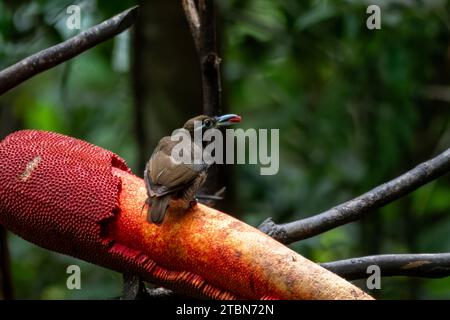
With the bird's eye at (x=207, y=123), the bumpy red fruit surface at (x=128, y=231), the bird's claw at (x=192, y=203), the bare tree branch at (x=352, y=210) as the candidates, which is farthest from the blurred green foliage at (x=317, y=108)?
the bird's claw at (x=192, y=203)

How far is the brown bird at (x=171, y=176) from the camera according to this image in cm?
212

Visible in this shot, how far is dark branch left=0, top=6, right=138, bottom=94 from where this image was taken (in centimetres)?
242

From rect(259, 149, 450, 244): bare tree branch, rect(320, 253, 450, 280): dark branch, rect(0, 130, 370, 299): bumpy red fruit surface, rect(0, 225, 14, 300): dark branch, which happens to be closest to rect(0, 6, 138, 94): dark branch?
rect(0, 130, 370, 299): bumpy red fruit surface

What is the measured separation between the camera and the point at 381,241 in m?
4.85

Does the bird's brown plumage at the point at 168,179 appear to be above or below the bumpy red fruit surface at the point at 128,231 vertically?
above

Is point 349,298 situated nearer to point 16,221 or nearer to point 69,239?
point 69,239

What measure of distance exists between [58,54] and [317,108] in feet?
8.39

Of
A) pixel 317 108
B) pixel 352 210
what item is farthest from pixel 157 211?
pixel 317 108

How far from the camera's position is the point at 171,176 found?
2387 mm

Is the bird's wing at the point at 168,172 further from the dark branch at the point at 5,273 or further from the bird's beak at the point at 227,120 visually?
the dark branch at the point at 5,273

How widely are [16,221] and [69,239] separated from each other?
0.16m

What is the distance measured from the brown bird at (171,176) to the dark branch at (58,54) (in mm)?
359

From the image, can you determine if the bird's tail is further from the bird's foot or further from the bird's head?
the bird's head

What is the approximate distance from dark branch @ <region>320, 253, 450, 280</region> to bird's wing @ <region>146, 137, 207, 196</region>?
1.47 feet
